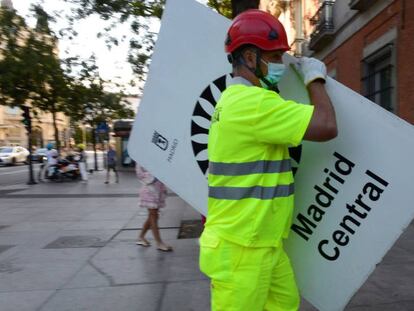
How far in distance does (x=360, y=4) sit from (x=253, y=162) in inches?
458

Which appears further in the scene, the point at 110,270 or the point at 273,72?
the point at 110,270

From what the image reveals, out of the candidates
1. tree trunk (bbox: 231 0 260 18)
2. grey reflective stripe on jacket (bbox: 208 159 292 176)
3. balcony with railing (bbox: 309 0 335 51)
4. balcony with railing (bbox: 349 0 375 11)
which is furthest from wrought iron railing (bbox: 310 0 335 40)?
grey reflective stripe on jacket (bbox: 208 159 292 176)

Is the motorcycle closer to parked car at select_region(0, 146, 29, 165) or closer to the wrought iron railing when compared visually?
the wrought iron railing

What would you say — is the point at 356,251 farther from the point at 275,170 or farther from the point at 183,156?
the point at 183,156

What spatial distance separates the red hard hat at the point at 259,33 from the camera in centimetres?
204

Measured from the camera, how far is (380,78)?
12320mm

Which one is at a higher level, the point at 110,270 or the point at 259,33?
the point at 259,33

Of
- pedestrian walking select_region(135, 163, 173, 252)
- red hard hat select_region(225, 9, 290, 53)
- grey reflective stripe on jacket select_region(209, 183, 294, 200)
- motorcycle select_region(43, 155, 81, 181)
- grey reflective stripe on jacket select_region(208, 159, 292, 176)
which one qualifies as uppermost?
red hard hat select_region(225, 9, 290, 53)

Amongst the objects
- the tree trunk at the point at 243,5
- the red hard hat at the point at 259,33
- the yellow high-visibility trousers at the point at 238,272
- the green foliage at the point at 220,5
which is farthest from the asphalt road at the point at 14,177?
the red hard hat at the point at 259,33

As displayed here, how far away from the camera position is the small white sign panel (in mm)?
2229

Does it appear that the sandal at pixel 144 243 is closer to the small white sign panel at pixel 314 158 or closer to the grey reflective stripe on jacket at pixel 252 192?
the small white sign panel at pixel 314 158

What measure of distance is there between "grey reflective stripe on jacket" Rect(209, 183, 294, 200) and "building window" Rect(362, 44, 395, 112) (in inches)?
385

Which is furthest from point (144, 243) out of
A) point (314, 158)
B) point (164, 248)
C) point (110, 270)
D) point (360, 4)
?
point (360, 4)

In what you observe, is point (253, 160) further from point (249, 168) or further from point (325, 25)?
point (325, 25)
